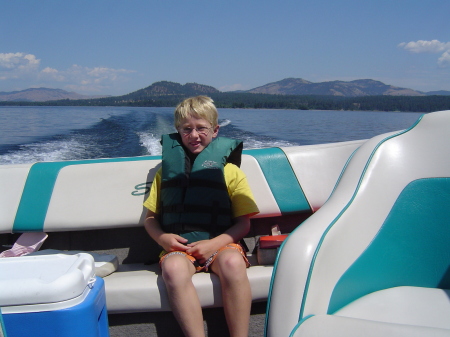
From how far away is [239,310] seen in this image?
1.67m

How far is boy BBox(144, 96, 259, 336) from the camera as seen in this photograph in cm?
172

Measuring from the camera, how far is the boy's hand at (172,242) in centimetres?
187

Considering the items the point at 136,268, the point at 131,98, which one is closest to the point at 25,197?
the point at 136,268

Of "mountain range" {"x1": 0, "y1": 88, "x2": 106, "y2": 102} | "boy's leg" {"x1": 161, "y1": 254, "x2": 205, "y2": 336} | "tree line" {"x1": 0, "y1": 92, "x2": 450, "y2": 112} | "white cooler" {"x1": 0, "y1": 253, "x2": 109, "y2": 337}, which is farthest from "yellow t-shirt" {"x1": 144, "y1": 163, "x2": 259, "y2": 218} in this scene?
"mountain range" {"x1": 0, "y1": 88, "x2": 106, "y2": 102}

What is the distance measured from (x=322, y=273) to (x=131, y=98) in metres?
13.4

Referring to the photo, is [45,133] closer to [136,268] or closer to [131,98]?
[136,268]

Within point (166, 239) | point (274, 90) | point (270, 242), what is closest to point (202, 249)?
point (166, 239)

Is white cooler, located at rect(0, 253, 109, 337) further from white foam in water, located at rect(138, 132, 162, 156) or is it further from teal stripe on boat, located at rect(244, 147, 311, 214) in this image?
white foam in water, located at rect(138, 132, 162, 156)

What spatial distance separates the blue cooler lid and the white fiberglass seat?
2.06ft

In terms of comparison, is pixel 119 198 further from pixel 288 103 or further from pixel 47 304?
pixel 288 103

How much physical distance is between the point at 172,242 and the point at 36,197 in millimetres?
937

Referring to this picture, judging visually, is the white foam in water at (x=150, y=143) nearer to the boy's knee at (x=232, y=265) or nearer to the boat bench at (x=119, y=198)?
the boat bench at (x=119, y=198)

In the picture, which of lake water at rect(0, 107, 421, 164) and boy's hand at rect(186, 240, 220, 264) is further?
lake water at rect(0, 107, 421, 164)

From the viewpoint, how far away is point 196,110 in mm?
2076
